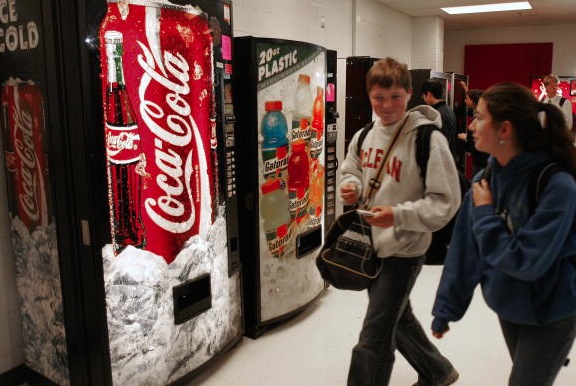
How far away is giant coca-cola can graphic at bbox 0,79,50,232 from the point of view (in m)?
2.12

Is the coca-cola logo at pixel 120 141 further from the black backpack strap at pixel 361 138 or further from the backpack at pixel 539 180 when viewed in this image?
the backpack at pixel 539 180

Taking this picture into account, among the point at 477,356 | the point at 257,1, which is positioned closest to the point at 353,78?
the point at 257,1

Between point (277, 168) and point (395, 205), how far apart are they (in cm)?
113

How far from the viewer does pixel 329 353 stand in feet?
9.16

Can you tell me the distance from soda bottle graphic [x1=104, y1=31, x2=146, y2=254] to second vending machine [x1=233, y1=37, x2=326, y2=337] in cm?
86

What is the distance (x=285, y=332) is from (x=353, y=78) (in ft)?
8.14

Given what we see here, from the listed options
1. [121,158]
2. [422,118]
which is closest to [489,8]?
[422,118]

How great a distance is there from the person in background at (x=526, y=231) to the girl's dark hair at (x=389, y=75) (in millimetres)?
400

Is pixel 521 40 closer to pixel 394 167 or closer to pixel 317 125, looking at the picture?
pixel 317 125

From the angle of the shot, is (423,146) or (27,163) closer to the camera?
(423,146)

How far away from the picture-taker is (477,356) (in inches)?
108

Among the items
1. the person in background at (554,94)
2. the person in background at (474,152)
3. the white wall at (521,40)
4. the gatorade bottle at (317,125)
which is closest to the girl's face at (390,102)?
the gatorade bottle at (317,125)

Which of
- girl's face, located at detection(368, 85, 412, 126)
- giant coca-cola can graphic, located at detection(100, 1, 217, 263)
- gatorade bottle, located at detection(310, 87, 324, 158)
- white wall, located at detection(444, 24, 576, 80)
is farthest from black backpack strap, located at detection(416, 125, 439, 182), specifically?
white wall, located at detection(444, 24, 576, 80)

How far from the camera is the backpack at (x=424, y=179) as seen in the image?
5.92ft
